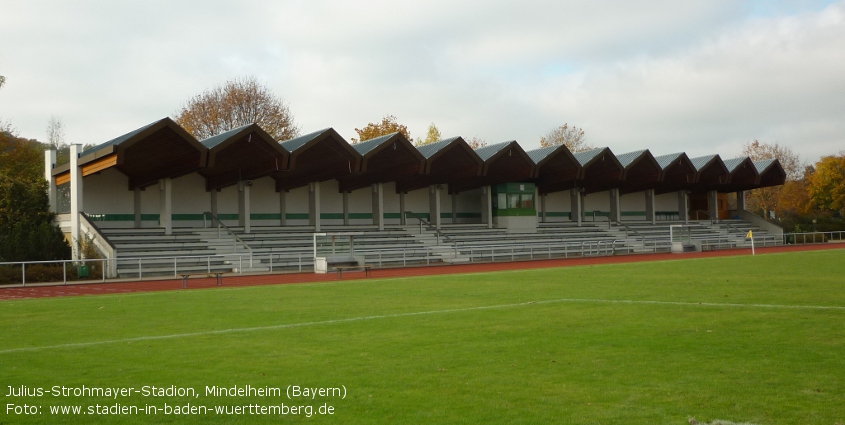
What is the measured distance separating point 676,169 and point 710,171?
4.95 metres

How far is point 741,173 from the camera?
209ft

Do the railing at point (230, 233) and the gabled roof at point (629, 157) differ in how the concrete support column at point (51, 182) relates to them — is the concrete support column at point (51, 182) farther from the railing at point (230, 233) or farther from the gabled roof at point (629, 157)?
the gabled roof at point (629, 157)

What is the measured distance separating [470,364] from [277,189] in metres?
36.8

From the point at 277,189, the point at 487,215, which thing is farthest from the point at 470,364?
the point at 487,215

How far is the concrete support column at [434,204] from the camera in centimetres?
4809

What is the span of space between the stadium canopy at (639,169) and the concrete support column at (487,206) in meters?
10.6

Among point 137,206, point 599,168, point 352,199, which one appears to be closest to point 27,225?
point 137,206

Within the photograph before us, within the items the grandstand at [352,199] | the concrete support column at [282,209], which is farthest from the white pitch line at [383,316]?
the concrete support column at [282,209]

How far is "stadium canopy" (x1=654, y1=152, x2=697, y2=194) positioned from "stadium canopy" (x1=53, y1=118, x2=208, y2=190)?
36.7 metres

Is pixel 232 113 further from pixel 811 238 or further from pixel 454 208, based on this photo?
pixel 811 238

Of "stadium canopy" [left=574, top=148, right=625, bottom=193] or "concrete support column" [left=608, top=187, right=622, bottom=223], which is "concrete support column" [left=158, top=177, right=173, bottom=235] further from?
"concrete support column" [left=608, top=187, right=622, bottom=223]

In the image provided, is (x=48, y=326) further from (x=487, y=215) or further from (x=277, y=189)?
(x=487, y=215)

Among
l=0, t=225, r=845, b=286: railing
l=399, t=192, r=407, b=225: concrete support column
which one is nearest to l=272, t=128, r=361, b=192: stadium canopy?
l=0, t=225, r=845, b=286: railing

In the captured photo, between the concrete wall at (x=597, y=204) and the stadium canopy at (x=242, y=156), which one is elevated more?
the stadium canopy at (x=242, y=156)
